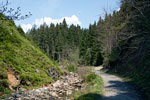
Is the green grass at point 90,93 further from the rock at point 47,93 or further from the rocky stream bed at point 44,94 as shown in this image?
the rock at point 47,93

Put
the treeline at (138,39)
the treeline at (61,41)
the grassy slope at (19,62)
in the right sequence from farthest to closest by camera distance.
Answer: the treeline at (61,41)
the grassy slope at (19,62)
the treeline at (138,39)

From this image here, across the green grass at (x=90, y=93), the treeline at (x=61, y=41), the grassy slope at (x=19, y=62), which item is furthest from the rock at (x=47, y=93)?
the treeline at (x=61, y=41)

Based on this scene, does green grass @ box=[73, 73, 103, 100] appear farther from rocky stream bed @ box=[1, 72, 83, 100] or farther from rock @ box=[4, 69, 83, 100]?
rock @ box=[4, 69, 83, 100]

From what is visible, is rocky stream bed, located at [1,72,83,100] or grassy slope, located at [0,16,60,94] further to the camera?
grassy slope, located at [0,16,60,94]

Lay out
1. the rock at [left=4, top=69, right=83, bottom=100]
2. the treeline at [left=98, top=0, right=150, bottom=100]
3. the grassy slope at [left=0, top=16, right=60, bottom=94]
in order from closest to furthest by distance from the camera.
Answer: the treeline at [left=98, top=0, right=150, bottom=100], the rock at [left=4, top=69, right=83, bottom=100], the grassy slope at [left=0, top=16, right=60, bottom=94]

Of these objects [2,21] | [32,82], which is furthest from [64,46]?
[2,21]

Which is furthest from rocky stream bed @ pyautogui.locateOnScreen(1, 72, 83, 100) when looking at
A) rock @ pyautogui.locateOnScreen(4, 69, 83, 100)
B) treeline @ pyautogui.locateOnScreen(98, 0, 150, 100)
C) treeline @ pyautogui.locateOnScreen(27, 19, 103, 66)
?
treeline @ pyautogui.locateOnScreen(27, 19, 103, 66)

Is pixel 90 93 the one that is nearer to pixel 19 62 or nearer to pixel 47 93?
pixel 47 93

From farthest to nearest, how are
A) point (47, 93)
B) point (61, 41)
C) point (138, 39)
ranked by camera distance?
point (61, 41) → point (47, 93) → point (138, 39)

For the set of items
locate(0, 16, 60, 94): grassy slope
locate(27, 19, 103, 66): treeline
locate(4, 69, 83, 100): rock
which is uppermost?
locate(27, 19, 103, 66): treeline

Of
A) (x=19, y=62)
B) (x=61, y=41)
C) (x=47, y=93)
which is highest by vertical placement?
(x=61, y=41)

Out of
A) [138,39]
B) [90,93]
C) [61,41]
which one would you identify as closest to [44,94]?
[90,93]

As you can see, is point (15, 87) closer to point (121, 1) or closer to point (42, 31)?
point (121, 1)

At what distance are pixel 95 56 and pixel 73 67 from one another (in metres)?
22.6
